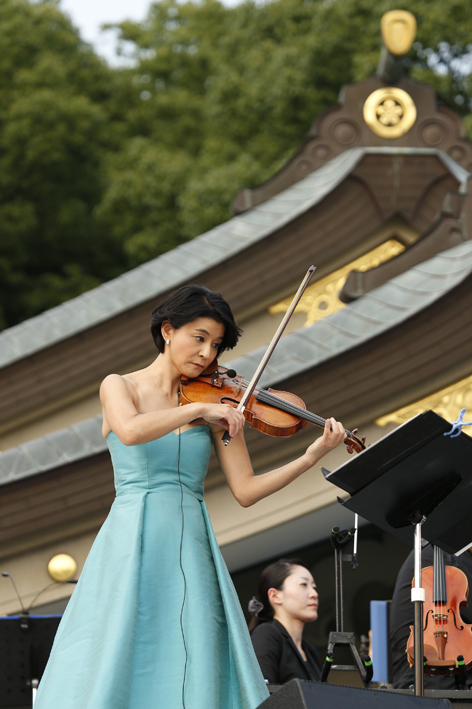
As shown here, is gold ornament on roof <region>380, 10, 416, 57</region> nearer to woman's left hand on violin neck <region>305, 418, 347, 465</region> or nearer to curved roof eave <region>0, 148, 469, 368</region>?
curved roof eave <region>0, 148, 469, 368</region>

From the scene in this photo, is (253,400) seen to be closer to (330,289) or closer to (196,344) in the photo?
(196,344)

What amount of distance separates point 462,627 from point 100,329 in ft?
19.0

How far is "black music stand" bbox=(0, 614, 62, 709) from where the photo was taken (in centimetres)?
511

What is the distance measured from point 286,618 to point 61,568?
199 cm

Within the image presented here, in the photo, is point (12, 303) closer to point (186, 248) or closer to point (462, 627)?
point (186, 248)

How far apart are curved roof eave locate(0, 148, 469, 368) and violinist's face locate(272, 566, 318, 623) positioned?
4.58m

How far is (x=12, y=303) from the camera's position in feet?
66.9

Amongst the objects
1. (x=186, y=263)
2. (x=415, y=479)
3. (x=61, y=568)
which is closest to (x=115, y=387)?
(x=415, y=479)

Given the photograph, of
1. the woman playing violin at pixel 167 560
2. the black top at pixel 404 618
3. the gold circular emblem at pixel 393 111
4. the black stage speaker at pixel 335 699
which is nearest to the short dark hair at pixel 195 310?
the woman playing violin at pixel 167 560

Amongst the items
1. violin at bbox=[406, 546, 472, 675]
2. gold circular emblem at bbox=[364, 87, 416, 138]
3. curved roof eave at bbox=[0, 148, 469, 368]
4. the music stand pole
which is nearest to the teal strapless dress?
the music stand pole

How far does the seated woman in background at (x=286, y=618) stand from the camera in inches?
203

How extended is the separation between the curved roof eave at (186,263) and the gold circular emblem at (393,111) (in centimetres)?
21

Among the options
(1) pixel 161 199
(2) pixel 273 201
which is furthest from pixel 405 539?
(1) pixel 161 199

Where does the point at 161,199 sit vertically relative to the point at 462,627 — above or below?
above
